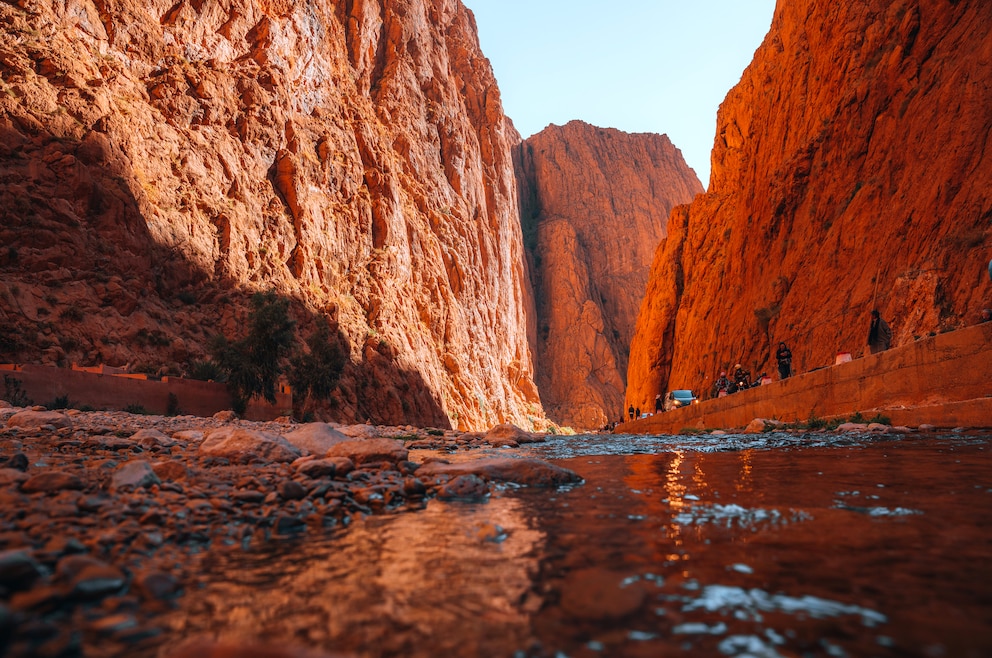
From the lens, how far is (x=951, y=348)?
30.3ft

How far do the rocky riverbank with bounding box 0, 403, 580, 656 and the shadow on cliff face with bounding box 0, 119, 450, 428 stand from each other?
1923 cm

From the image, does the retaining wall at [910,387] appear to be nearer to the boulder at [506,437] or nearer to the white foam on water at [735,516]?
the boulder at [506,437]

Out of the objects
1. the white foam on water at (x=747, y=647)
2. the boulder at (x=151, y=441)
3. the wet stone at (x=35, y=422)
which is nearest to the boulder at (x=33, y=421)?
the wet stone at (x=35, y=422)

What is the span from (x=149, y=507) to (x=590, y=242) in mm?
92876

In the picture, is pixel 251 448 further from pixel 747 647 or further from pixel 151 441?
pixel 747 647

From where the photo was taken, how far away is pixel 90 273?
2520 centimetres

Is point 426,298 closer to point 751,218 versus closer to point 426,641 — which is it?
point 751,218

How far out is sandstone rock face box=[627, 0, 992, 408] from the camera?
49.9 ft

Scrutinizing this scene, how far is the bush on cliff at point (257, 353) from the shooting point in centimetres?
2419

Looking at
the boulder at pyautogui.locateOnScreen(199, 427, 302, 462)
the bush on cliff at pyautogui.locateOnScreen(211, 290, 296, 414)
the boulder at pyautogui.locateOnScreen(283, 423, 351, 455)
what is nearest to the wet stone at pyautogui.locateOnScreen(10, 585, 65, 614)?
the boulder at pyautogui.locateOnScreen(199, 427, 302, 462)

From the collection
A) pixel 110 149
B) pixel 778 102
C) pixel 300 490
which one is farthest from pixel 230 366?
pixel 778 102

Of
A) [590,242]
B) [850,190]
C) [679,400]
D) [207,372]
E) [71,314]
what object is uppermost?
[590,242]

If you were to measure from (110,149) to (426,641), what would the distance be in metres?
32.9

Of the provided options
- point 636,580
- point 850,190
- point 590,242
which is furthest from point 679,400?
point 590,242
